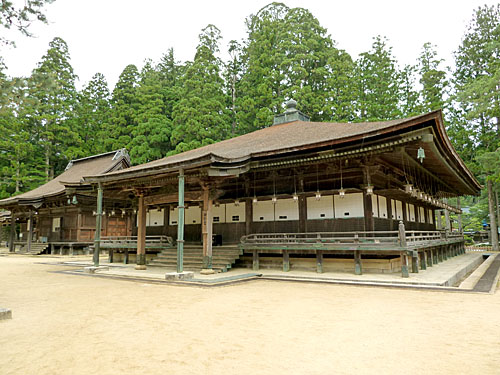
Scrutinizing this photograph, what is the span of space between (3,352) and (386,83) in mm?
32909

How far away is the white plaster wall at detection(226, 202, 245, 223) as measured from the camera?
1541 cm

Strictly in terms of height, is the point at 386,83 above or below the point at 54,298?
above

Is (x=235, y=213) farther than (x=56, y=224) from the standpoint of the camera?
No

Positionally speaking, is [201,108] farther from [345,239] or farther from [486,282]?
[486,282]

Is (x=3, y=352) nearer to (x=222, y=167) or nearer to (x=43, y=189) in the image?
(x=222, y=167)

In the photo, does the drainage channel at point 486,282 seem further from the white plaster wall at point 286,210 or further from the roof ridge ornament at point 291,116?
the roof ridge ornament at point 291,116

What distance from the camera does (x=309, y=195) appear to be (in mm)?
13477

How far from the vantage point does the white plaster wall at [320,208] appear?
43.1ft

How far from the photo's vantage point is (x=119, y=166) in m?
28.7

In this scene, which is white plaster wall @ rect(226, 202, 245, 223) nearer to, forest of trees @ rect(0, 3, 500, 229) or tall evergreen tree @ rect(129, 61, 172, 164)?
forest of trees @ rect(0, 3, 500, 229)

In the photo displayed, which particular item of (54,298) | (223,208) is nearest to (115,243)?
(223,208)

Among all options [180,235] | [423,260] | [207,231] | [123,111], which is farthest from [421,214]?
[123,111]

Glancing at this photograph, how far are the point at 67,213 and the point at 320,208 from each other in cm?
2351

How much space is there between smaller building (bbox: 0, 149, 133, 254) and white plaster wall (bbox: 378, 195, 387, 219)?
1901cm
